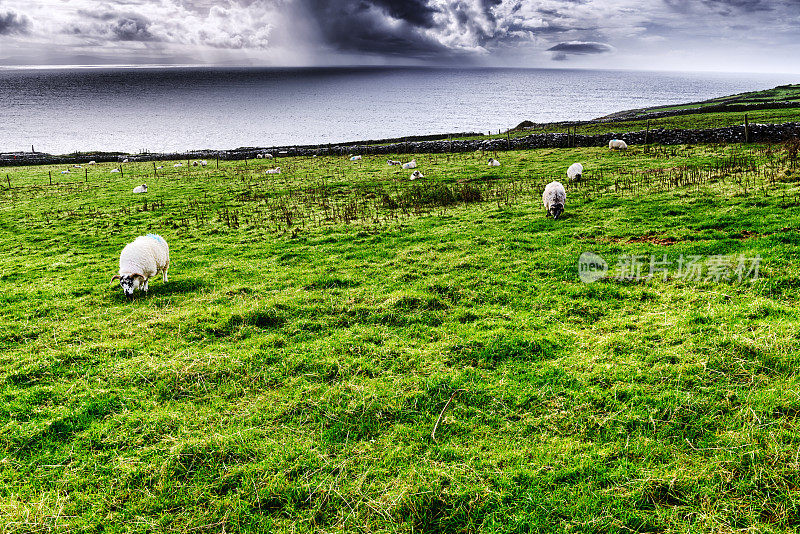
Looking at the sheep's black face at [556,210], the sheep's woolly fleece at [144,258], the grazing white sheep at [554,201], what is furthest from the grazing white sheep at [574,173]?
the sheep's woolly fleece at [144,258]

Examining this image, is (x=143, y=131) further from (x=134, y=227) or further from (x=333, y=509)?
(x=333, y=509)

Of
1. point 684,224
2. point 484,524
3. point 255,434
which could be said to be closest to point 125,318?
point 255,434

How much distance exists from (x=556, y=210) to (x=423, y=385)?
1223 centimetres

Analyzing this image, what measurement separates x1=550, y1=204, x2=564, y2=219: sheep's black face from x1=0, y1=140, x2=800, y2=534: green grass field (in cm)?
111

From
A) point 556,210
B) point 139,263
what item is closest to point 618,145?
point 556,210

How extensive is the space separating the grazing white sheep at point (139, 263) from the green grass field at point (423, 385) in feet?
2.07

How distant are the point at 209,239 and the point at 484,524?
1658 cm

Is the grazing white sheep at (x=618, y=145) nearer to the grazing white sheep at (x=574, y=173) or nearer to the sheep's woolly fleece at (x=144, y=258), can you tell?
the grazing white sheep at (x=574, y=173)

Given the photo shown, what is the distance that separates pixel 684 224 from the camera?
44.9 ft

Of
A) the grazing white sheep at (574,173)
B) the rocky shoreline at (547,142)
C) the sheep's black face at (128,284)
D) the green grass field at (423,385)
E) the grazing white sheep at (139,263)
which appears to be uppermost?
the rocky shoreline at (547,142)

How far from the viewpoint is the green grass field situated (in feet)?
15.1

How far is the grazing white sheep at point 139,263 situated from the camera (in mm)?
11375

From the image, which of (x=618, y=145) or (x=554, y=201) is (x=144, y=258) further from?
(x=618, y=145)

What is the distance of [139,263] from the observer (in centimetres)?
1155
